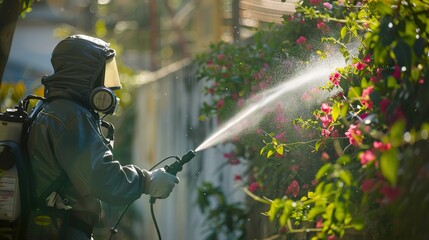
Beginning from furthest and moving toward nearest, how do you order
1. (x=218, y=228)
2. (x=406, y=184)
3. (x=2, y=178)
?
(x=218, y=228) → (x=2, y=178) → (x=406, y=184)

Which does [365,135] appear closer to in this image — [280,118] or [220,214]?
[280,118]

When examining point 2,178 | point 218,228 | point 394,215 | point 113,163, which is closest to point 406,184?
point 394,215

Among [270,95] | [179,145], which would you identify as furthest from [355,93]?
[179,145]

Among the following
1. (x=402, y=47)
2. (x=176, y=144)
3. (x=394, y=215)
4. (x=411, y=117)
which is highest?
(x=402, y=47)

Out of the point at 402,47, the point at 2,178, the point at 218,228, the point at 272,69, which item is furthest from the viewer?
the point at 218,228

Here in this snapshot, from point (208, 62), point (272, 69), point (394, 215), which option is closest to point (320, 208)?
point (394, 215)

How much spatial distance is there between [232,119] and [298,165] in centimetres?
120

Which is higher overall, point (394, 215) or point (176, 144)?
point (394, 215)

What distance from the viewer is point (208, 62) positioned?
7496 millimetres

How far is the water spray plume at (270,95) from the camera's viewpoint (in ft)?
18.5

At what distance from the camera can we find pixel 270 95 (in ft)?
20.8

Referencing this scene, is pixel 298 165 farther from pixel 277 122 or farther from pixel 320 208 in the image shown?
pixel 320 208

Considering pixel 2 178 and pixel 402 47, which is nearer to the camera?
pixel 402 47

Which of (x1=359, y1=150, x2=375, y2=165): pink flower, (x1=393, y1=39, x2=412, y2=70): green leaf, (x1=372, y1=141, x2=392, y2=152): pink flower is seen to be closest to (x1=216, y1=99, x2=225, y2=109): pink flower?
(x1=393, y1=39, x2=412, y2=70): green leaf
